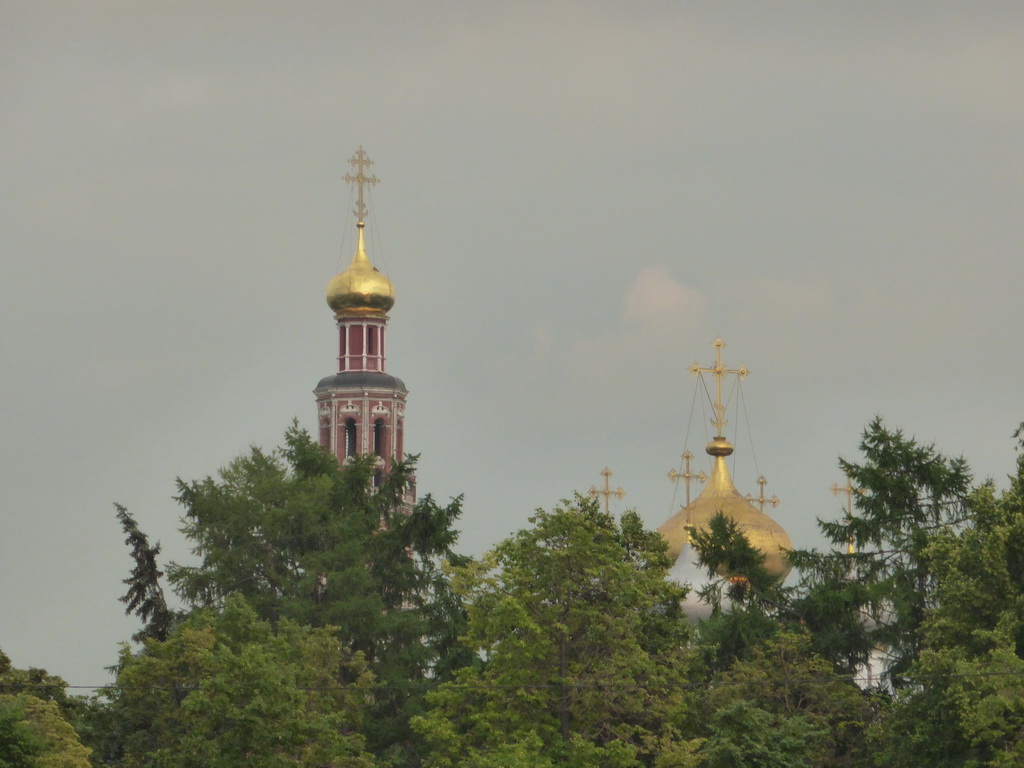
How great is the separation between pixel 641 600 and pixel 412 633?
15833 mm

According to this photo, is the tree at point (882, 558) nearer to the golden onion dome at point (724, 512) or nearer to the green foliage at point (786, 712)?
the green foliage at point (786, 712)

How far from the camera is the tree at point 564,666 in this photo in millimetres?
62531

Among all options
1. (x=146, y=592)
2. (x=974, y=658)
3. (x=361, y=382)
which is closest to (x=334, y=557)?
(x=146, y=592)

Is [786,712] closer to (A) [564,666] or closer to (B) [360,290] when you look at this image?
(A) [564,666]

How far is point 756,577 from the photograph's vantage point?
7269cm

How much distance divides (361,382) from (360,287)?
14.7 feet

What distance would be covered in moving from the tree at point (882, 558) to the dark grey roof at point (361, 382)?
46.8m

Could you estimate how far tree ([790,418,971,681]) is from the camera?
70938 mm

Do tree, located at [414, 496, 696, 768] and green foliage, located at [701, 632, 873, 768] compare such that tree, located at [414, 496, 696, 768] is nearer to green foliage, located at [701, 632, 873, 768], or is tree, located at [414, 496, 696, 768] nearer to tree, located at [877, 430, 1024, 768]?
green foliage, located at [701, 632, 873, 768]

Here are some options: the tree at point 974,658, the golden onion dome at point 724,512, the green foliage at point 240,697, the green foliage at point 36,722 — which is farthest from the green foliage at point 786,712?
the golden onion dome at point 724,512

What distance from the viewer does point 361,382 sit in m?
119

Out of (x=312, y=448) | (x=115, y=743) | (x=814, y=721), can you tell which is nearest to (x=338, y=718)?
(x=115, y=743)

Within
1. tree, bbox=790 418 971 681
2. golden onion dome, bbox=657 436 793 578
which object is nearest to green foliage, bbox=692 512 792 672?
tree, bbox=790 418 971 681

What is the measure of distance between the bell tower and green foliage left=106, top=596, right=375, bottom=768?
137 feet
